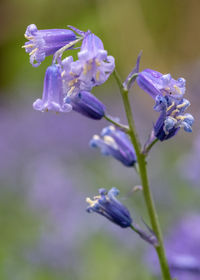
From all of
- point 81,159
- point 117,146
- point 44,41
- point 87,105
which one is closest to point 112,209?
point 117,146

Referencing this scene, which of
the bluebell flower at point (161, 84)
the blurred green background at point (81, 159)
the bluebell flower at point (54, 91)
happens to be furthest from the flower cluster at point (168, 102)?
the blurred green background at point (81, 159)

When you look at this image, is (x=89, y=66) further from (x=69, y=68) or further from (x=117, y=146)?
(x=117, y=146)

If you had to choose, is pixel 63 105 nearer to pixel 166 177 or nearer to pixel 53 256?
pixel 53 256

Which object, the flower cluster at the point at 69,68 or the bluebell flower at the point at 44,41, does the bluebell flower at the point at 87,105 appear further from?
the bluebell flower at the point at 44,41

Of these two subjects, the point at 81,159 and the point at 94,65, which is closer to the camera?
the point at 94,65

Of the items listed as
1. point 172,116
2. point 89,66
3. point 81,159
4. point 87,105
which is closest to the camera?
point 89,66

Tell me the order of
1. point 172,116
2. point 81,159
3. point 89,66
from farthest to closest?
point 81,159 < point 172,116 < point 89,66

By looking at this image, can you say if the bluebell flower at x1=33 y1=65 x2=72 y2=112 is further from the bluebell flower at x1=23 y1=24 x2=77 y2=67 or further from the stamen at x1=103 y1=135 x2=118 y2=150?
the stamen at x1=103 y1=135 x2=118 y2=150

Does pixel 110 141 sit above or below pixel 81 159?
below
